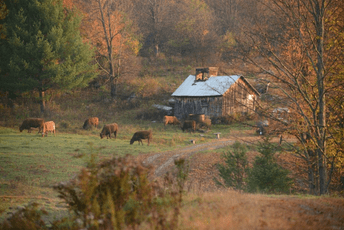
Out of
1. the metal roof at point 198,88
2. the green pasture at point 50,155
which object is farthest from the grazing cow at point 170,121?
the metal roof at point 198,88

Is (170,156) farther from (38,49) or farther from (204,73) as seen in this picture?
(204,73)

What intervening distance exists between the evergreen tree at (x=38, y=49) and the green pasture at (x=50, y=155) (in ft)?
28.8

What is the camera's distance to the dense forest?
452 inches

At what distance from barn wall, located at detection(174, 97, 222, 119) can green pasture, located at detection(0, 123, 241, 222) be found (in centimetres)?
642

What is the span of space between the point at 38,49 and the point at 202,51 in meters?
34.7

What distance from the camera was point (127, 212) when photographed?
19.0 feet

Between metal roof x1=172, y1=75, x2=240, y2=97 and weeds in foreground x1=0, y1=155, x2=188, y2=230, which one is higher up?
metal roof x1=172, y1=75, x2=240, y2=97

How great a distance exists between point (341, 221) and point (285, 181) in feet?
24.5

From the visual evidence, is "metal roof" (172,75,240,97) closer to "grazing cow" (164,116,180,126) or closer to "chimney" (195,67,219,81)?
"chimney" (195,67,219,81)

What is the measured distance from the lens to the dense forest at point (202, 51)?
11.5 meters

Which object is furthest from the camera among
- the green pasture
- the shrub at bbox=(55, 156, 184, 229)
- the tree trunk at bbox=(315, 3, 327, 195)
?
the tree trunk at bbox=(315, 3, 327, 195)

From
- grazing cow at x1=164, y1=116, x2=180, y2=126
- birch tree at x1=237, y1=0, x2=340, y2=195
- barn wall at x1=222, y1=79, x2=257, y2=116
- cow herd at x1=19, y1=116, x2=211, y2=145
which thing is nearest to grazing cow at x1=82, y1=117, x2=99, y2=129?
cow herd at x1=19, y1=116, x2=211, y2=145

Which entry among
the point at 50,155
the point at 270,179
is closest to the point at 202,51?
the point at 50,155

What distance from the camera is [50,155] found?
62.7ft
